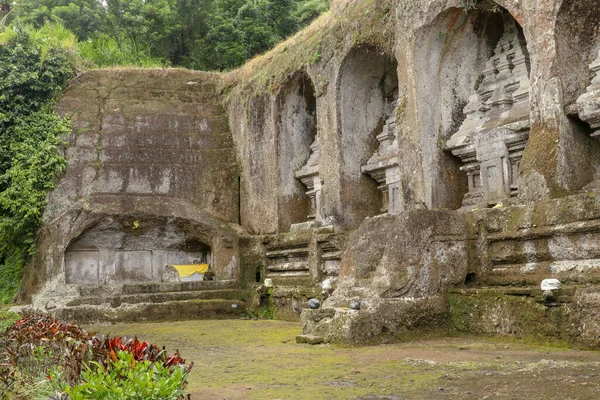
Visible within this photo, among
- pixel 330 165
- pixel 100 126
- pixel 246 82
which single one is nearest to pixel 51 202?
pixel 100 126

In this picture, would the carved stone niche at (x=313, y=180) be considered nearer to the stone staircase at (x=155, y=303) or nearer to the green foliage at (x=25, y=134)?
the stone staircase at (x=155, y=303)

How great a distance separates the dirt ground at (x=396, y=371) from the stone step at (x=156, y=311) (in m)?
4.28

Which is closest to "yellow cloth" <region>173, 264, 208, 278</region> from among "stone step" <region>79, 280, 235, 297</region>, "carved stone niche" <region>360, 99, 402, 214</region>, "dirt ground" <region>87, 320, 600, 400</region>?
"stone step" <region>79, 280, 235, 297</region>

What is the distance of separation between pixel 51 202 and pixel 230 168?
3.86 meters

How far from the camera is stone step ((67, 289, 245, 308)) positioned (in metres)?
12.8

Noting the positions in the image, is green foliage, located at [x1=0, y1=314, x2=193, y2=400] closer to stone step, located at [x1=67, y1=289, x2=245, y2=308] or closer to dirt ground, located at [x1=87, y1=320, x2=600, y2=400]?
dirt ground, located at [x1=87, y1=320, x2=600, y2=400]

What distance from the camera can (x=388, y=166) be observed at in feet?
40.2

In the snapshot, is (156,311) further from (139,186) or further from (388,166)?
(388,166)

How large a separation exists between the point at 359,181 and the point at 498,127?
3289mm

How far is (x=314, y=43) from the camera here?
13.3 metres

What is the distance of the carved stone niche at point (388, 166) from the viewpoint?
12252mm

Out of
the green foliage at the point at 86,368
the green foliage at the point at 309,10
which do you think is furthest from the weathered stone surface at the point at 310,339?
the green foliage at the point at 309,10

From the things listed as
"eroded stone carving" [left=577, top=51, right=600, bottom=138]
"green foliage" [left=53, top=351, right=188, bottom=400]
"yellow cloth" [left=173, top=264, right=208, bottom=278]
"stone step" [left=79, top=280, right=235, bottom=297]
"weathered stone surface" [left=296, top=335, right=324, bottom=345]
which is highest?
"eroded stone carving" [left=577, top=51, right=600, bottom=138]

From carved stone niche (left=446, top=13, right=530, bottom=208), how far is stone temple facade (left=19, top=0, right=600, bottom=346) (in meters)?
0.03
